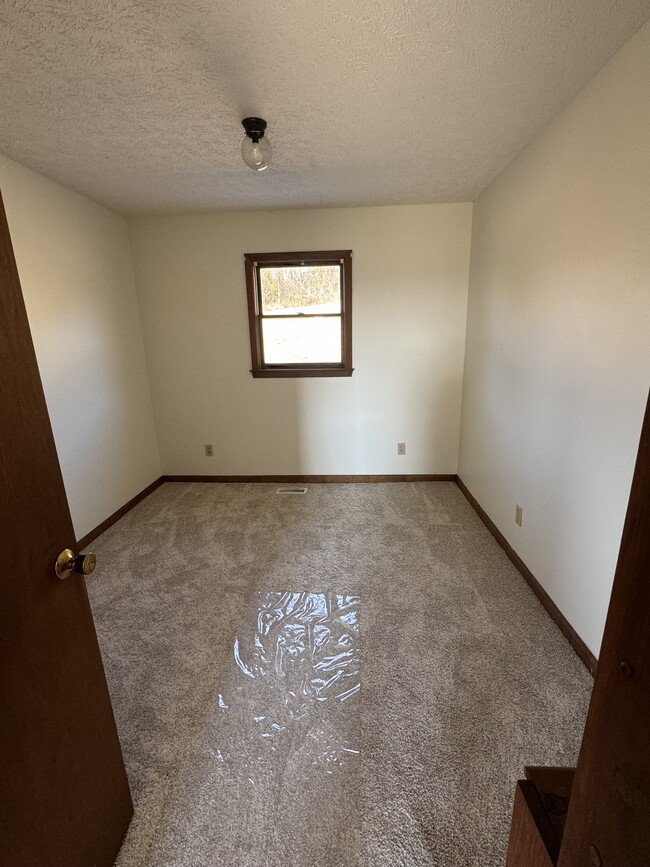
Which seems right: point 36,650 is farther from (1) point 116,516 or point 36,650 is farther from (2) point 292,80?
(1) point 116,516

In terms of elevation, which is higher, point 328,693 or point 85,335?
point 85,335

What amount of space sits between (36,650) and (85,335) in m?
2.54

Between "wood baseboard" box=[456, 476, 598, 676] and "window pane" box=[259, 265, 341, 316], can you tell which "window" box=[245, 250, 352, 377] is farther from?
"wood baseboard" box=[456, 476, 598, 676]

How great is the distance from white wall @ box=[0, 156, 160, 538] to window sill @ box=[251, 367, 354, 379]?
3.75 feet

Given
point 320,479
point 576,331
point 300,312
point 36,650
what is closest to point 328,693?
point 36,650

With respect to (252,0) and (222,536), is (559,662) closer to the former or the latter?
(222,536)

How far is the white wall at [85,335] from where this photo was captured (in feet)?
7.40

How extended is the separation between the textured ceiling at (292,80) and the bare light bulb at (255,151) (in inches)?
5.1

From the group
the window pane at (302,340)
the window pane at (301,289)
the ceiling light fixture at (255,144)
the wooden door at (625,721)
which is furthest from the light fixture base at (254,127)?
the wooden door at (625,721)

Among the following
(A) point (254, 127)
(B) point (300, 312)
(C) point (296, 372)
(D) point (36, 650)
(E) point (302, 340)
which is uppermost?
(A) point (254, 127)

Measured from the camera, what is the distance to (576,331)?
170 centimetres

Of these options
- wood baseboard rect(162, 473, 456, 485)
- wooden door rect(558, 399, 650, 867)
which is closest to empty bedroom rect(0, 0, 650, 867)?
wooden door rect(558, 399, 650, 867)

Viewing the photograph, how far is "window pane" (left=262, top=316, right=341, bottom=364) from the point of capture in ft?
11.0

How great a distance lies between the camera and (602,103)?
1474 mm
